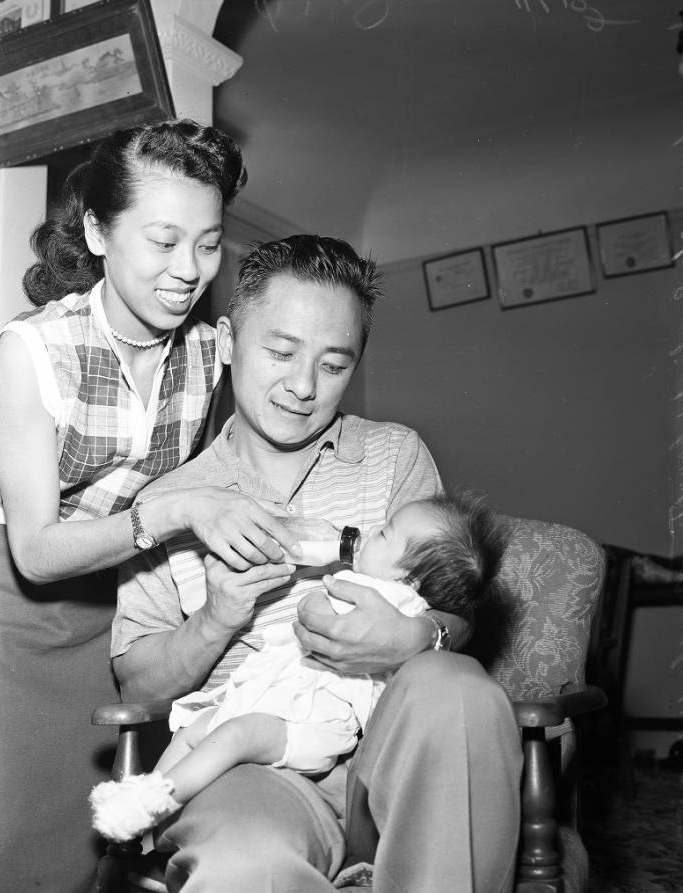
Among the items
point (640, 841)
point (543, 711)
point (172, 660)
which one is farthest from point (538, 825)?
point (640, 841)

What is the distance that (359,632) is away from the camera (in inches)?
51.4

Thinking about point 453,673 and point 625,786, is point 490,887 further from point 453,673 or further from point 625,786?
point 625,786

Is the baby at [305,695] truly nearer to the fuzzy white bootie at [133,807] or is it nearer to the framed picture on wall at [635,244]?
the fuzzy white bootie at [133,807]

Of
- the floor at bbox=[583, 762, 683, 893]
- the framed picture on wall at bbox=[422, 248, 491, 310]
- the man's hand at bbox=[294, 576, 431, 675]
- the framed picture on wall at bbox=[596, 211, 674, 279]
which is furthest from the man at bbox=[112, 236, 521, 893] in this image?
the framed picture on wall at bbox=[596, 211, 674, 279]

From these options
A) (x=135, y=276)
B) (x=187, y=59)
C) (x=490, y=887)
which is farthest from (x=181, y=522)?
(x=187, y=59)

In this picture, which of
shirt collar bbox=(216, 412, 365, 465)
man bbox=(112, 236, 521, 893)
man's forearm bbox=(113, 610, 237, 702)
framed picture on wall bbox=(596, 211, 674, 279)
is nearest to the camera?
man bbox=(112, 236, 521, 893)

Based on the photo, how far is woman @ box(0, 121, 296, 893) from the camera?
1.61 m

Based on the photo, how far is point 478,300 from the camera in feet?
15.5

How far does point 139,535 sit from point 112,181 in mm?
671

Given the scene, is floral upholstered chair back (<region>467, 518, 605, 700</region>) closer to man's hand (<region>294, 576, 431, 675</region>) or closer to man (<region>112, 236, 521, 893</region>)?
man (<region>112, 236, 521, 893</region>)

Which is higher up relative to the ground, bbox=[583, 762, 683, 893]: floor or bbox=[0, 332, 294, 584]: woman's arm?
bbox=[0, 332, 294, 584]: woman's arm

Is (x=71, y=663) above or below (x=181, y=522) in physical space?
below

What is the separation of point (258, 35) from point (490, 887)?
2433mm

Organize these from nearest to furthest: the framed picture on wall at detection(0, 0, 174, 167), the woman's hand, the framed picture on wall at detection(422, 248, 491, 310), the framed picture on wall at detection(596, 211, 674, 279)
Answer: the woman's hand, the framed picture on wall at detection(0, 0, 174, 167), the framed picture on wall at detection(596, 211, 674, 279), the framed picture on wall at detection(422, 248, 491, 310)
